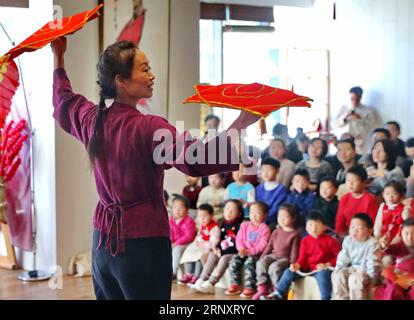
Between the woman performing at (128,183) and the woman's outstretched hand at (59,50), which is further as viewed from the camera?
the woman's outstretched hand at (59,50)

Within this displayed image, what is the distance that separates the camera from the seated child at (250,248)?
339 cm

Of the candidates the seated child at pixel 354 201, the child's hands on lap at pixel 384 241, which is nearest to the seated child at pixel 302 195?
the seated child at pixel 354 201

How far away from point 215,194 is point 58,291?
32.4 inches

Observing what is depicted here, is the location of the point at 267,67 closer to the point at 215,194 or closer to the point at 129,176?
the point at 215,194

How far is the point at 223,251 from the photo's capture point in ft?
11.1

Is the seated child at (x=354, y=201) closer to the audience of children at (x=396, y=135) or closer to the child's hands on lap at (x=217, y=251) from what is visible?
the audience of children at (x=396, y=135)

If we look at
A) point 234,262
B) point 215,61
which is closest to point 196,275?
point 234,262

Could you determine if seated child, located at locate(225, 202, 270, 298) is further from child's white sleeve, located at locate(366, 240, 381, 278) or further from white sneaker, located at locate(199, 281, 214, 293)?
child's white sleeve, located at locate(366, 240, 381, 278)

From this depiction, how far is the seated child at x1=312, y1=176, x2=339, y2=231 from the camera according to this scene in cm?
350

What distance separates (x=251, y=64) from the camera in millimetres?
3318

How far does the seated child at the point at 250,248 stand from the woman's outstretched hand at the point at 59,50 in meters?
1.40

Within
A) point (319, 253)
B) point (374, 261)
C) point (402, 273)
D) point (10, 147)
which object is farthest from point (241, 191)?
point (10, 147)
